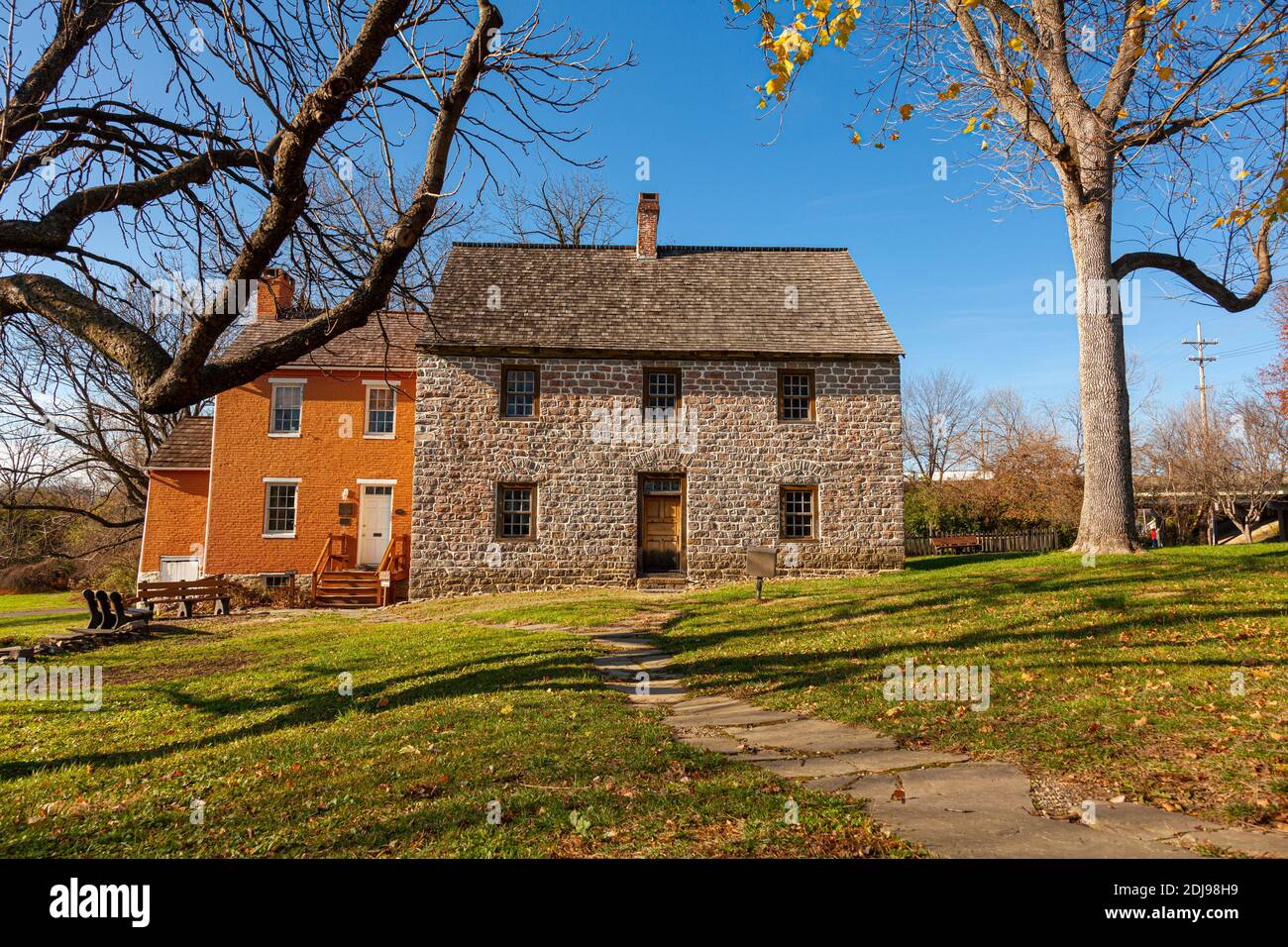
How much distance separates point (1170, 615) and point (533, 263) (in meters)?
19.1

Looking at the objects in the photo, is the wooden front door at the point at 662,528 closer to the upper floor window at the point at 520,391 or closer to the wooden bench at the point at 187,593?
the upper floor window at the point at 520,391

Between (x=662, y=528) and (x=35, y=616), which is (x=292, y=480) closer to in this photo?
(x=35, y=616)

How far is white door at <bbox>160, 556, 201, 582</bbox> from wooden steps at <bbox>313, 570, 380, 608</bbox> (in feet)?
17.6

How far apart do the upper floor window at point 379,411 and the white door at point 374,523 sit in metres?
1.89

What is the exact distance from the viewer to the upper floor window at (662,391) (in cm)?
2016

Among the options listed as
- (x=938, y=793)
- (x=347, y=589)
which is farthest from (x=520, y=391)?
(x=938, y=793)

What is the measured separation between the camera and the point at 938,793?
4168 mm

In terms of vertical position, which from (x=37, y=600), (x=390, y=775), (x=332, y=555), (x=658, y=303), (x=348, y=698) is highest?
(x=658, y=303)

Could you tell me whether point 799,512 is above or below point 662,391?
below

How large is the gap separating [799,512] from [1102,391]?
26.3ft

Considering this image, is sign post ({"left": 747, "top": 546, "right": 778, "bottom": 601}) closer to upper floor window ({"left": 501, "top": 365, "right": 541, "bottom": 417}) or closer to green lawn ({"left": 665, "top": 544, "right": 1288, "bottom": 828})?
green lawn ({"left": 665, "top": 544, "right": 1288, "bottom": 828})
